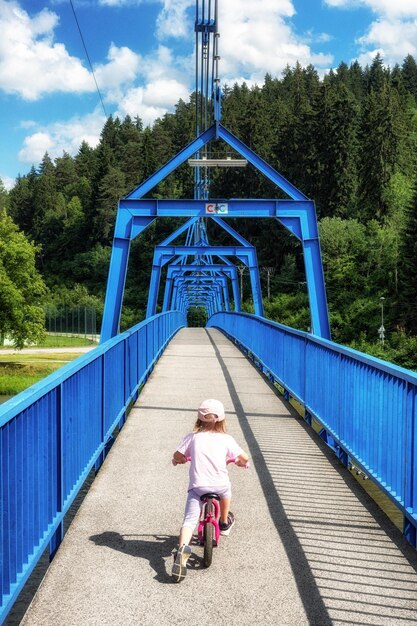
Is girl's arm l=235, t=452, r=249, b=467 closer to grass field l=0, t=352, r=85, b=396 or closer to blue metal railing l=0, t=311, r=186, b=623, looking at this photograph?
blue metal railing l=0, t=311, r=186, b=623

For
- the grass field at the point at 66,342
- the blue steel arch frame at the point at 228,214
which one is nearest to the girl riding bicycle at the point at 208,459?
the blue steel arch frame at the point at 228,214

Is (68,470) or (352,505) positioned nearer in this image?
(68,470)

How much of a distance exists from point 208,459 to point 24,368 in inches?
1931

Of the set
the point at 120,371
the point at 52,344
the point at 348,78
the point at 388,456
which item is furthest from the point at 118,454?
the point at 348,78

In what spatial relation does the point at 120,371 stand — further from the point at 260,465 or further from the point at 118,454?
the point at 260,465

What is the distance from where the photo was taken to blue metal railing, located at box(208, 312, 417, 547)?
514 cm

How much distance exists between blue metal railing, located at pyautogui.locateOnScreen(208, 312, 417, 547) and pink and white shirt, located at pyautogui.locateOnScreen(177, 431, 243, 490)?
46.6 inches

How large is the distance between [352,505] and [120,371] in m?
3.89

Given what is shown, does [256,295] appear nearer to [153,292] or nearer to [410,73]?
[153,292]

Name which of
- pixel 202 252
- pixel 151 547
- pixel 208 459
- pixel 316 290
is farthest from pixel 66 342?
pixel 208 459

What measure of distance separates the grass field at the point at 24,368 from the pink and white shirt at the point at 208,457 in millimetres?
38970

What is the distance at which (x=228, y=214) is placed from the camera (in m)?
19.2

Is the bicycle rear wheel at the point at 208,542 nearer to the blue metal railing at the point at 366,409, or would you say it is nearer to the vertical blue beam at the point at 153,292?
the blue metal railing at the point at 366,409

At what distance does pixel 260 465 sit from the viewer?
755cm
